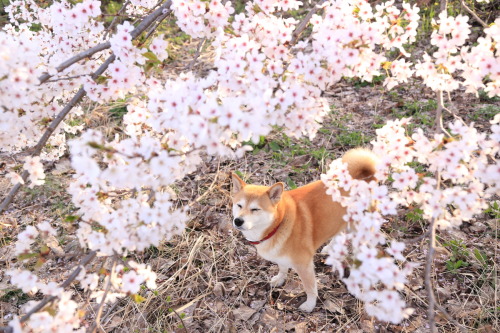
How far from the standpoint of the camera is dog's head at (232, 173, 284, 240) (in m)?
2.78

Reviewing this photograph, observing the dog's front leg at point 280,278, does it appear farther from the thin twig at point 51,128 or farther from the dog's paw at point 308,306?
the thin twig at point 51,128

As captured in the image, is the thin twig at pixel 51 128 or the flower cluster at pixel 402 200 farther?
the thin twig at pixel 51 128

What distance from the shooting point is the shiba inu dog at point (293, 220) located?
2834 millimetres

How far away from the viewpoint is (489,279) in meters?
2.84

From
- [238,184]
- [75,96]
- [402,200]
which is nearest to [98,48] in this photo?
[75,96]

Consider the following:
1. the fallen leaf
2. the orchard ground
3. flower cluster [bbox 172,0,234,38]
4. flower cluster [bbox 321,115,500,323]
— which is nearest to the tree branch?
flower cluster [bbox 172,0,234,38]

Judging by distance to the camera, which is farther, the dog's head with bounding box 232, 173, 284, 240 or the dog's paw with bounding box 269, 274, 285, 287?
the dog's paw with bounding box 269, 274, 285, 287

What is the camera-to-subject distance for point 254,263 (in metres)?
3.39

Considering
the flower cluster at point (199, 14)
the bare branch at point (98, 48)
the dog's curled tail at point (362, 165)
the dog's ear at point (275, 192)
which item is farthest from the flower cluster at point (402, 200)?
the bare branch at point (98, 48)

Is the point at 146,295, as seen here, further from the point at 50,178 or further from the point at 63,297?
the point at 50,178

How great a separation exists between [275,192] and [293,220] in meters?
0.28

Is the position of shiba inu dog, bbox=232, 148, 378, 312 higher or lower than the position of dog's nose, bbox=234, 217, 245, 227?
lower

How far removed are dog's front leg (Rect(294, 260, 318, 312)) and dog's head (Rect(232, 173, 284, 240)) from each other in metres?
0.39

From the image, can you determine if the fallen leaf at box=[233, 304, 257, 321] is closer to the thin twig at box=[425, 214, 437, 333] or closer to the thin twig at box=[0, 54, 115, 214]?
the thin twig at box=[425, 214, 437, 333]
